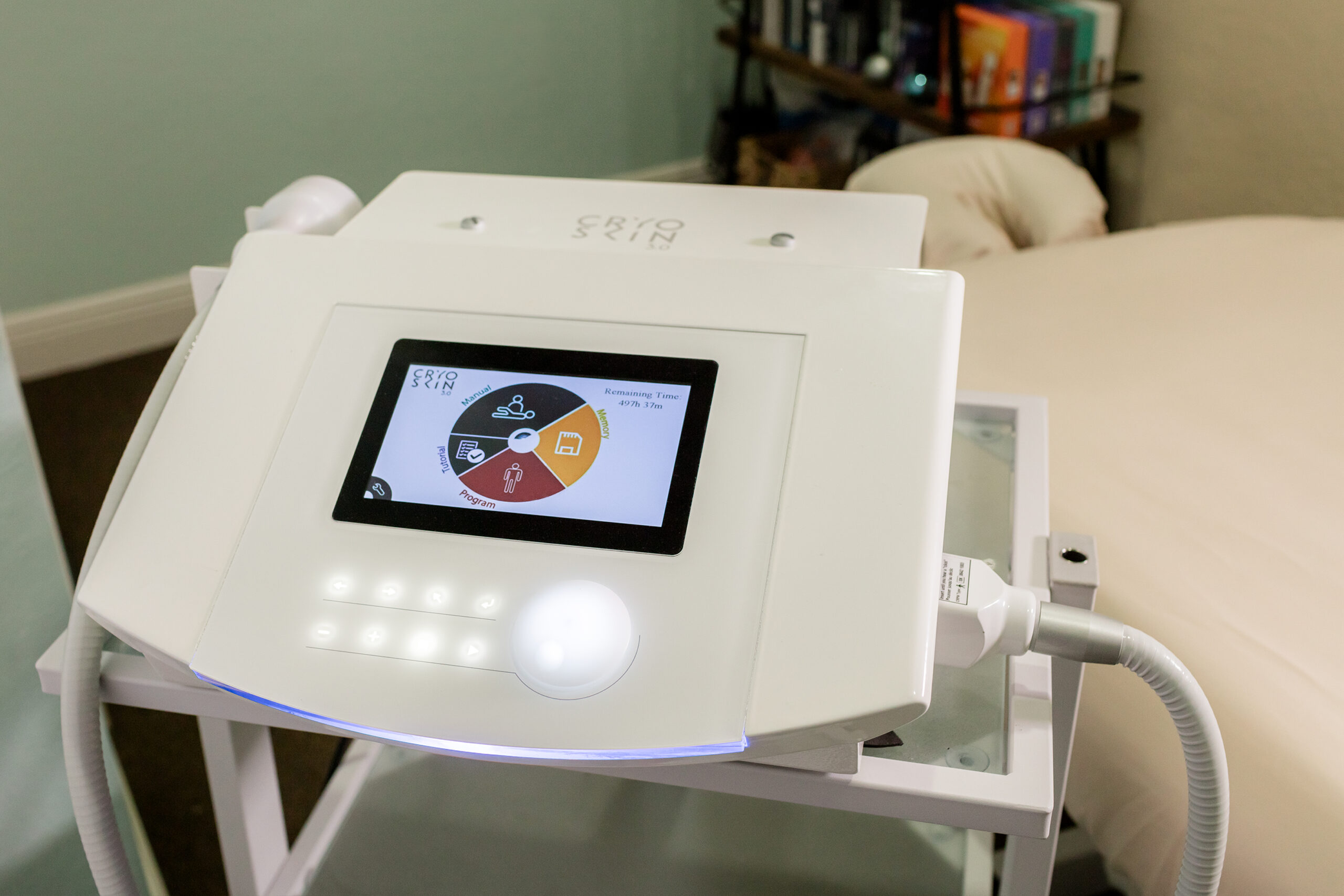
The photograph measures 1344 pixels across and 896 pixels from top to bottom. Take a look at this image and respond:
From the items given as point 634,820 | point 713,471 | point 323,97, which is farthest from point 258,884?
point 323,97

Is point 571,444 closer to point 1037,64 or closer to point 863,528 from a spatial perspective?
point 863,528

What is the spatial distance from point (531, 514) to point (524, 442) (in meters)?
0.05

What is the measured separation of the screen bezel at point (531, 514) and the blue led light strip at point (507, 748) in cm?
9

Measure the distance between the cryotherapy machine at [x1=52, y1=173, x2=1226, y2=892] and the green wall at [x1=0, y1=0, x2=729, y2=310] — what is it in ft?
6.56

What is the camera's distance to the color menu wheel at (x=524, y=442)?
54 cm

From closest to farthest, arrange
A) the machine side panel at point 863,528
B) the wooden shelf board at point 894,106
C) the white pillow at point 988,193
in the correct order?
the machine side panel at point 863,528 < the white pillow at point 988,193 < the wooden shelf board at point 894,106

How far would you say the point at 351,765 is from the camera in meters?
1.01

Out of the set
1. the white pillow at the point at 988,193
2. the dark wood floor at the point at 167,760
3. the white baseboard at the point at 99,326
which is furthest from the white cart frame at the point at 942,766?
the white baseboard at the point at 99,326

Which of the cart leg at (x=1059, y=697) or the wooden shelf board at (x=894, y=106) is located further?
the wooden shelf board at (x=894, y=106)

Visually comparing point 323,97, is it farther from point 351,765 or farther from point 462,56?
point 351,765

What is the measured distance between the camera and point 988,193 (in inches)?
67.7

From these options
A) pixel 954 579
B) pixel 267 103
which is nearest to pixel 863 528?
pixel 954 579

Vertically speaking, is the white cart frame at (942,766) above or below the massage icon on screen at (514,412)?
below

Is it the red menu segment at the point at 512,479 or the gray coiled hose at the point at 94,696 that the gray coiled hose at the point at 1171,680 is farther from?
the gray coiled hose at the point at 94,696
